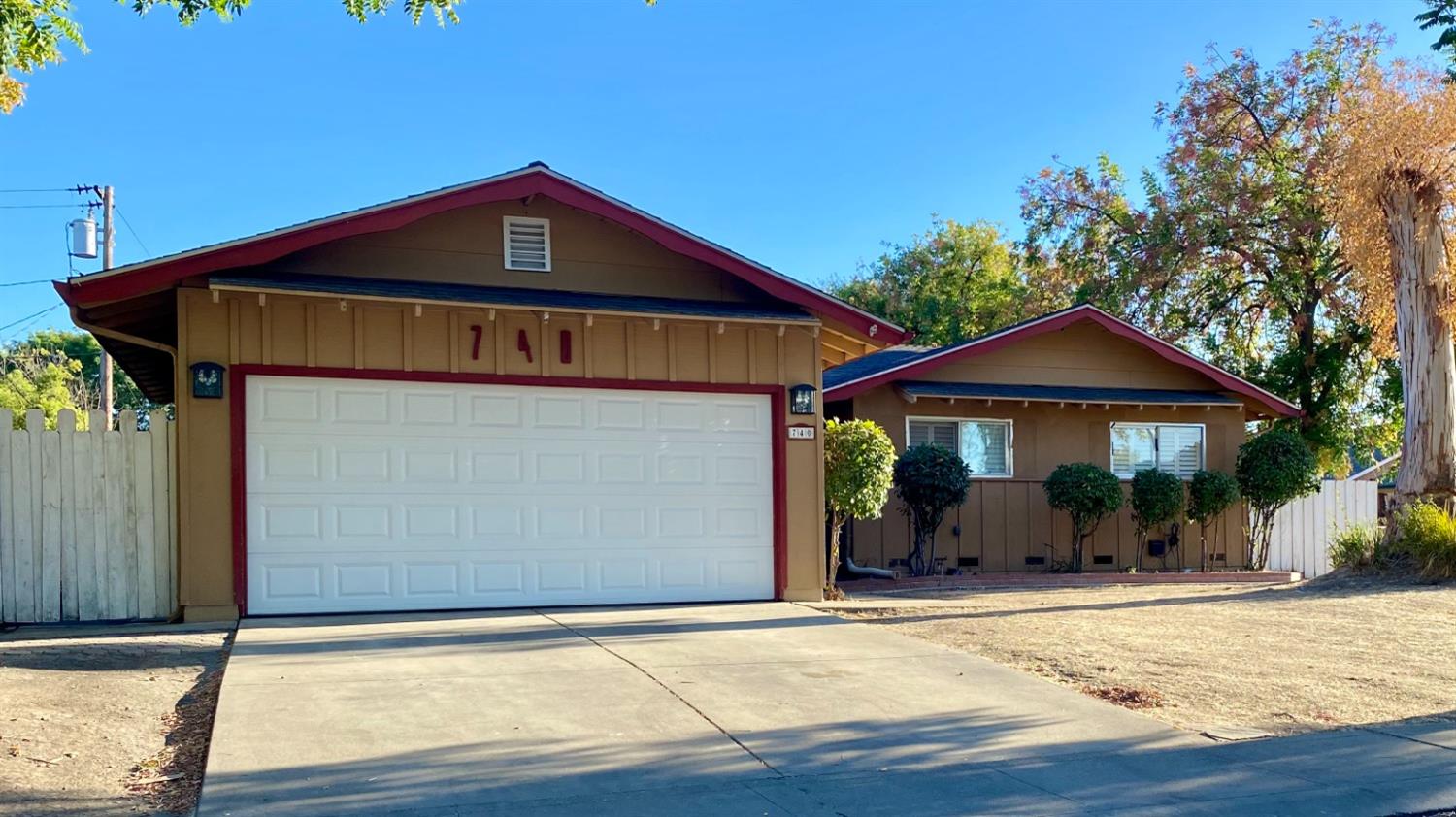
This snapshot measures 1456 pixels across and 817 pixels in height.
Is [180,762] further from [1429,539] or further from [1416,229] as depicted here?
[1416,229]

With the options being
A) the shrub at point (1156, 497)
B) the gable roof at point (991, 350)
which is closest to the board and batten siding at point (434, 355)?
the gable roof at point (991, 350)

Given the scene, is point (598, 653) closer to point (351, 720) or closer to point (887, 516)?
Answer: point (351, 720)

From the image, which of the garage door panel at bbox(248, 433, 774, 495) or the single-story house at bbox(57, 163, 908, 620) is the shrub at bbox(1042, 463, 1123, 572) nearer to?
the single-story house at bbox(57, 163, 908, 620)

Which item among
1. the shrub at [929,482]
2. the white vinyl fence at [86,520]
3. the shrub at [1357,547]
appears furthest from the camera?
the shrub at [929,482]

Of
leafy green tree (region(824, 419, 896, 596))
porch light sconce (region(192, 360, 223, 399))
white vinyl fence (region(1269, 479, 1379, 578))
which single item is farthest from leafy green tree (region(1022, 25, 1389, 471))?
porch light sconce (region(192, 360, 223, 399))

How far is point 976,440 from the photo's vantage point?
17.1 metres

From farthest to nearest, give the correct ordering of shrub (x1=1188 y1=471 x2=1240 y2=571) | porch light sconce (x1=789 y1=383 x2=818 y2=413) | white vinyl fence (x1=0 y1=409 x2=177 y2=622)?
shrub (x1=1188 y1=471 x2=1240 y2=571), porch light sconce (x1=789 y1=383 x2=818 y2=413), white vinyl fence (x1=0 y1=409 x2=177 y2=622)

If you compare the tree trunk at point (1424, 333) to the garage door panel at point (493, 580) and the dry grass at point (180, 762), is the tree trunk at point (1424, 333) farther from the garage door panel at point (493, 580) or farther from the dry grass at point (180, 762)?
the dry grass at point (180, 762)

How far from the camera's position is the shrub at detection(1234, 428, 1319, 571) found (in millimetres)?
17250

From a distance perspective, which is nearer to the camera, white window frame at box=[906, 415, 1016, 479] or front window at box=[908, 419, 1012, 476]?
white window frame at box=[906, 415, 1016, 479]

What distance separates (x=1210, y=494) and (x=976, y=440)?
3.46 m

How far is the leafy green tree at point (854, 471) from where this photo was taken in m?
12.5

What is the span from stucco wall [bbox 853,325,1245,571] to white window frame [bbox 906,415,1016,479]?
0.16 ft

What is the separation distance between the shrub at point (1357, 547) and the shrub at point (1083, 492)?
2.76 m
